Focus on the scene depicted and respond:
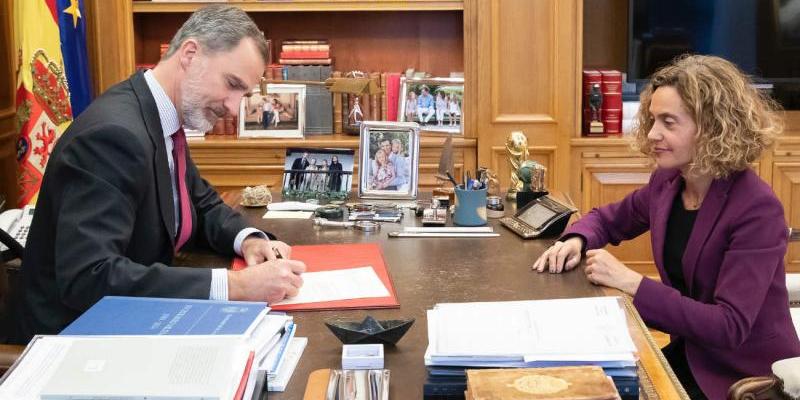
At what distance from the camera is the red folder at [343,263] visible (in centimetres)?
178

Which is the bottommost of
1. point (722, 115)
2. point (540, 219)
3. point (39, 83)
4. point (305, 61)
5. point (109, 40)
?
point (540, 219)

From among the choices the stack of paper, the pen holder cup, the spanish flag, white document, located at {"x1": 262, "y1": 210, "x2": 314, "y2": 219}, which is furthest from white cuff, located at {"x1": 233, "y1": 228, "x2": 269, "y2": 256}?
the spanish flag

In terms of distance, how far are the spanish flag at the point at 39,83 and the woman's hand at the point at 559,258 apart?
2413mm

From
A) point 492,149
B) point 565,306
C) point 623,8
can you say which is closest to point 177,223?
point 565,306

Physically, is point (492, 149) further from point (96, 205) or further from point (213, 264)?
point (96, 205)

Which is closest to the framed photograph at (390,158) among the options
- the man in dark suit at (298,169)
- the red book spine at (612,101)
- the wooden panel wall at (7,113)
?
the man in dark suit at (298,169)

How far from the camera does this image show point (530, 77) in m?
4.36

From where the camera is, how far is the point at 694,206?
2.21 meters

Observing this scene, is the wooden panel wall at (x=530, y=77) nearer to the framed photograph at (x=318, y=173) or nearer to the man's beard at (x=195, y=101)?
the framed photograph at (x=318, y=173)

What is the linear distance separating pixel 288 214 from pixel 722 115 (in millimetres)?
1232

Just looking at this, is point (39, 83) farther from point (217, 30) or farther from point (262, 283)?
point (262, 283)

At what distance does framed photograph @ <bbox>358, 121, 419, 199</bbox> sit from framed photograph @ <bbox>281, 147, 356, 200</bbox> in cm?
5

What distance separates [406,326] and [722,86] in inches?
39.9

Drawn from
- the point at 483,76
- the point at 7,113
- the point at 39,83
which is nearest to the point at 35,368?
the point at 39,83
